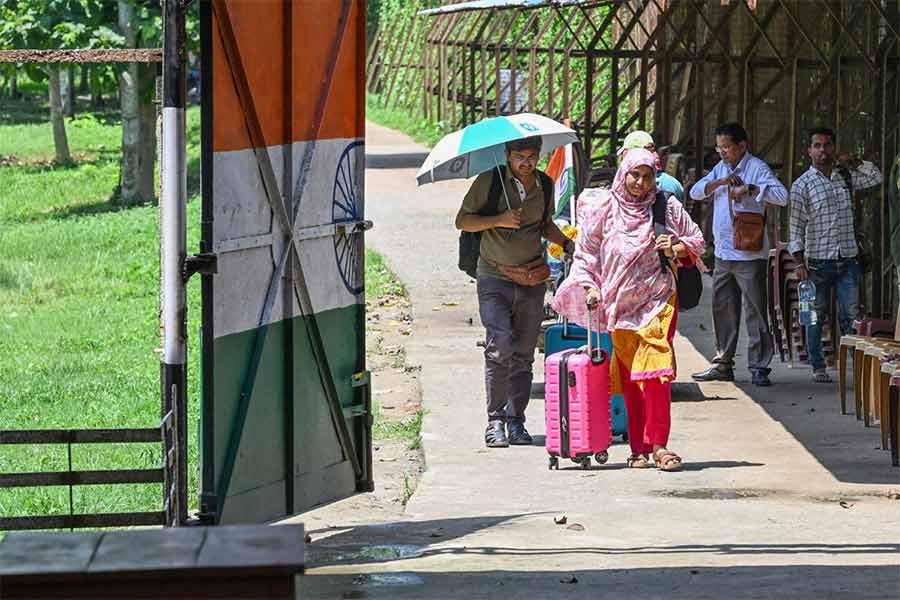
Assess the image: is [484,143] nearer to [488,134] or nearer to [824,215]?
[488,134]

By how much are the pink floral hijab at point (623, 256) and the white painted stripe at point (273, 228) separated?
153 centimetres

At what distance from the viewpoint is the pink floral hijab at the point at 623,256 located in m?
9.09

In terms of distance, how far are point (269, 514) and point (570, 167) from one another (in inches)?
205

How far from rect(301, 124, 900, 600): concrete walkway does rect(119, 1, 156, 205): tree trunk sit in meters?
15.0

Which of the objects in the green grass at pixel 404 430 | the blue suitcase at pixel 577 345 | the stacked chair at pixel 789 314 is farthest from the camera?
the stacked chair at pixel 789 314

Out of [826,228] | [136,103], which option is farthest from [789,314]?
[136,103]

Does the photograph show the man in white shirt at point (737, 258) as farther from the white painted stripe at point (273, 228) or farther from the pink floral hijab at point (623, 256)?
the white painted stripe at point (273, 228)

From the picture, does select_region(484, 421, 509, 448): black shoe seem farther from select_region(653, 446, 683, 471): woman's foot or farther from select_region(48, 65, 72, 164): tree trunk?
select_region(48, 65, 72, 164): tree trunk

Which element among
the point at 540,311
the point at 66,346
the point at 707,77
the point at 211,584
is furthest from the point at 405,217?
the point at 211,584

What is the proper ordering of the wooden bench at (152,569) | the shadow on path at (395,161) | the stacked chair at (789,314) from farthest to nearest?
the shadow on path at (395,161)
the stacked chair at (789,314)
the wooden bench at (152,569)

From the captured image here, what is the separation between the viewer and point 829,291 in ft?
38.9

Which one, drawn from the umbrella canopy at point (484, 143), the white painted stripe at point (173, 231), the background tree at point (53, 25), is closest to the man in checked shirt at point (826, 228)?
the umbrella canopy at point (484, 143)

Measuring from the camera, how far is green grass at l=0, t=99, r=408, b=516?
956 centimetres

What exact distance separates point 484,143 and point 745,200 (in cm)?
289
